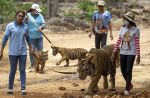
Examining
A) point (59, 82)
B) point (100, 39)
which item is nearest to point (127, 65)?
point (59, 82)

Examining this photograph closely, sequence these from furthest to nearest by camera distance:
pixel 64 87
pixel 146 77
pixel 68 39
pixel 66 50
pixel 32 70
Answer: pixel 68 39
pixel 66 50
pixel 32 70
pixel 146 77
pixel 64 87

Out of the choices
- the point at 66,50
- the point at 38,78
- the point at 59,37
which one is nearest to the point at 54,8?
the point at 59,37

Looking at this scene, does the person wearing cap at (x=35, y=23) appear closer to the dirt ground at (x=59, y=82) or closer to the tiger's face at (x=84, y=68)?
the dirt ground at (x=59, y=82)

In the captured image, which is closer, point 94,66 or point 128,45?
point 94,66

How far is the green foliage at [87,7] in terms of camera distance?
3019 centimetres

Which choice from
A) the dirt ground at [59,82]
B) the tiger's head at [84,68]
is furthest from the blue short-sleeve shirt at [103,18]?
the tiger's head at [84,68]

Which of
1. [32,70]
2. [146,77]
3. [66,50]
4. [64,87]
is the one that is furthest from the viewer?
[66,50]

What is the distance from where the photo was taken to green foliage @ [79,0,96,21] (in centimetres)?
3019

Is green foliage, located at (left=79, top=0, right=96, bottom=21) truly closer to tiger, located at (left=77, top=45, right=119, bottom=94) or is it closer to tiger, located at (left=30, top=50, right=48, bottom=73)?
tiger, located at (left=30, top=50, right=48, bottom=73)

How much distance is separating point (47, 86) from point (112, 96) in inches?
93.0

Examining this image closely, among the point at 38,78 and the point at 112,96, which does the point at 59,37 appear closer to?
the point at 38,78

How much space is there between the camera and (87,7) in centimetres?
3128

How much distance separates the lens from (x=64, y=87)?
11.5m

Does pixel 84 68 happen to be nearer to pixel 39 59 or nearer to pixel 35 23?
pixel 39 59
